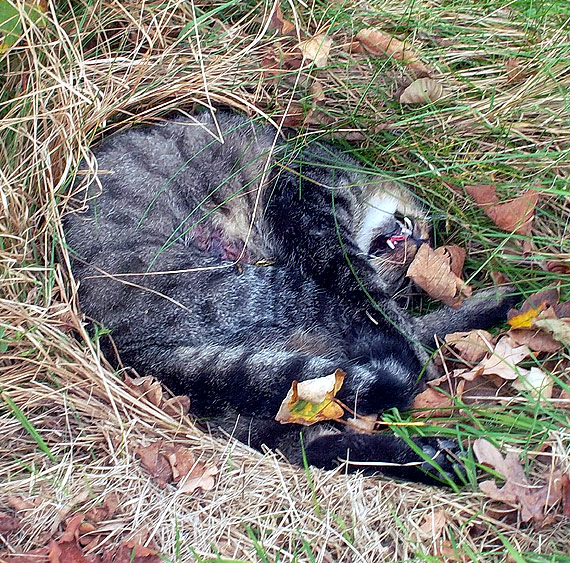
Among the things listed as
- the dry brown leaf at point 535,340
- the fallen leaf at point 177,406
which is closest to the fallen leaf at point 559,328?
→ the dry brown leaf at point 535,340

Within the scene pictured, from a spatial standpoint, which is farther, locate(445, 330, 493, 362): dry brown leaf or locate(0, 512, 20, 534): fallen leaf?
locate(445, 330, 493, 362): dry brown leaf

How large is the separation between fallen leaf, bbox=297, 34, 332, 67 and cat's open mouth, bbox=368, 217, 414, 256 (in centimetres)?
76

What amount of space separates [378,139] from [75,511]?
184cm

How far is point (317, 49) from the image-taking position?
2607 mm

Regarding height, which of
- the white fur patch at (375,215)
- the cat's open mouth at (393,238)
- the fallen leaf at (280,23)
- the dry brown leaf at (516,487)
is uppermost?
the fallen leaf at (280,23)

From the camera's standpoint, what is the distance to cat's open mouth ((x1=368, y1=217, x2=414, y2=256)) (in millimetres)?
2715

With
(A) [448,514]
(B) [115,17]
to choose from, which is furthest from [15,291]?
(A) [448,514]

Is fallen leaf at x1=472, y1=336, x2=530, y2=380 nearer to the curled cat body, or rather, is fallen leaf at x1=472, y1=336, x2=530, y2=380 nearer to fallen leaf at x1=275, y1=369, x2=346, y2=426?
the curled cat body

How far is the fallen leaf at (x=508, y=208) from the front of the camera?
238 centimetres

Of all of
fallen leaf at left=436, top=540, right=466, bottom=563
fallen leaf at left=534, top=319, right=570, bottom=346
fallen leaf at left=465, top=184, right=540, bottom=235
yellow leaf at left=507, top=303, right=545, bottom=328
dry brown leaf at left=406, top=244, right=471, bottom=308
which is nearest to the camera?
fallen leaf at left=436, top=540, right=466, bottom=563

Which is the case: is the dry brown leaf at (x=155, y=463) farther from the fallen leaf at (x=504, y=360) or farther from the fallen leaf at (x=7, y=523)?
the fallen leaf at (x=504, y=360)

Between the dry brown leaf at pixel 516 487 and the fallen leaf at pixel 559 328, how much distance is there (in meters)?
0.46

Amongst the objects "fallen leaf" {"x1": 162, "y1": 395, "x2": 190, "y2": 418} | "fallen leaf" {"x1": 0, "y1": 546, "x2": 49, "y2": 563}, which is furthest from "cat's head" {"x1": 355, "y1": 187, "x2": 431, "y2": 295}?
"fallen leaf" {"x1": 0, "y1": 546, "x2": 49, "y2": 563}

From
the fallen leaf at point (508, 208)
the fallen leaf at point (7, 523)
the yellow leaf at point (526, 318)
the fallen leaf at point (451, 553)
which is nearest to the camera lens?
the fallen leaf at point (451, 553)
